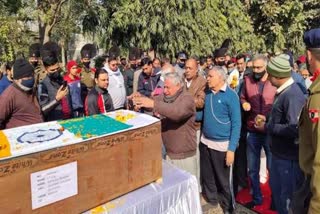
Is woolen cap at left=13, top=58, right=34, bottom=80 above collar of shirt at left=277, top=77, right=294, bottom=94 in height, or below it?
above

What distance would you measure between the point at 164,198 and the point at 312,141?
37.0 inches

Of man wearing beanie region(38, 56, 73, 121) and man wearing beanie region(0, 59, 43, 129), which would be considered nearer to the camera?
man wearing beanie region(0, 59, 43, 129)

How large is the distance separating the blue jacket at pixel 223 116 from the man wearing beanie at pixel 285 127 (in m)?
0.40

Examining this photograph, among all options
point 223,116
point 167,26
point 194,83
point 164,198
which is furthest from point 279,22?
point 164,198

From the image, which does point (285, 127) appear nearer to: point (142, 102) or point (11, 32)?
point (142, 102)

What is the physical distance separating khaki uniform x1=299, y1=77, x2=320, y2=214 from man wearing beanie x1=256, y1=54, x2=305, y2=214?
40.9 inches

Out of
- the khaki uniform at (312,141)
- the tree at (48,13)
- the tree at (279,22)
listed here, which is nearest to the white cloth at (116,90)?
the khaki uniform at (312,141)

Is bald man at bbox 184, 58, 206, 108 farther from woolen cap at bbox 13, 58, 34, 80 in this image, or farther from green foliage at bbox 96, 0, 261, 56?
green foliage at bbox 96, 0, 261, 56

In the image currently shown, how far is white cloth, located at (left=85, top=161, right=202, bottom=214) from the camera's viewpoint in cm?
184

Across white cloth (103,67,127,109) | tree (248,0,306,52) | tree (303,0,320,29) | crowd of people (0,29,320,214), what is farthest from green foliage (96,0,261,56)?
crowd of people (0,29,320,214)

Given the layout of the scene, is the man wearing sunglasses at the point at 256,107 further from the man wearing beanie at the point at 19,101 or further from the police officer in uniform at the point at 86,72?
the police officer in uniform at the point at 86,72

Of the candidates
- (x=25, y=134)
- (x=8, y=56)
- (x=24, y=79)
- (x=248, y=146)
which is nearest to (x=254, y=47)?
(x=8, y=56)

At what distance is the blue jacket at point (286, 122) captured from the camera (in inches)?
107

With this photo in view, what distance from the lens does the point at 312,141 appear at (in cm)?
156
